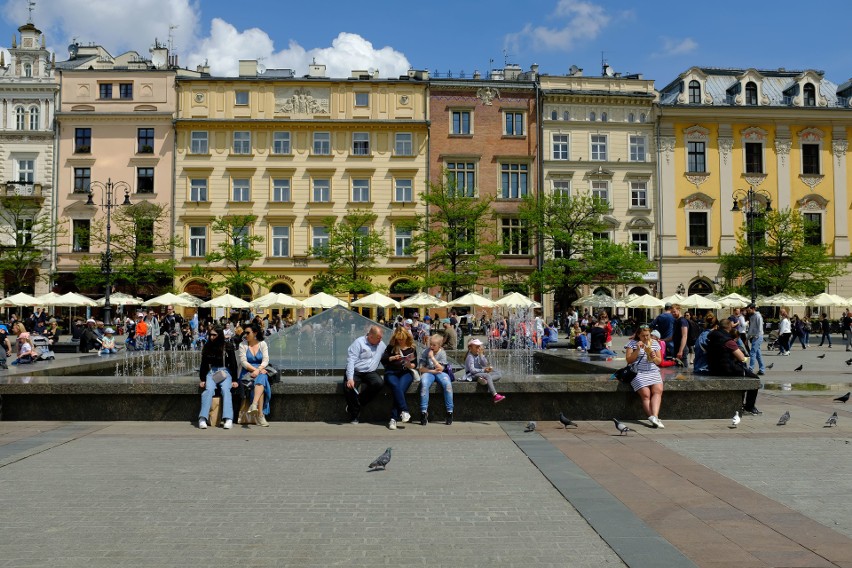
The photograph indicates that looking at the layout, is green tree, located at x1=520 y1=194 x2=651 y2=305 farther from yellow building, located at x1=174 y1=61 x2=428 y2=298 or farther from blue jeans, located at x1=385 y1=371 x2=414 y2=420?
blue jeans, located at x1=385 y1=371 x2=414 y2=420

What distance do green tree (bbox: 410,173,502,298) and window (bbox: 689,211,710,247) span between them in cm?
1344

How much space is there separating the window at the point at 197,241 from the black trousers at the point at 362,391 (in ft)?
119

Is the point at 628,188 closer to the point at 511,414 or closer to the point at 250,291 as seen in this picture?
the point at 250,291

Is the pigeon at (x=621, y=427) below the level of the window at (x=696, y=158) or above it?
below

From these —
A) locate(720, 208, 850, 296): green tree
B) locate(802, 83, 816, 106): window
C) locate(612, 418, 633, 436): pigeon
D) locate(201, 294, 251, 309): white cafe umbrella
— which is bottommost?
locate(612, 418, 633, 436): pigeon

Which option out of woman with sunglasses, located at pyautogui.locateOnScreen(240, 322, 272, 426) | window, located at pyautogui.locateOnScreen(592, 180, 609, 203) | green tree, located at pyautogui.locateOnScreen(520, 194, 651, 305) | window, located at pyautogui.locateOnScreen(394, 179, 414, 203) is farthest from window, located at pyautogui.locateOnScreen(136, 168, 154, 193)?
woman with sunglasses, located at pyautogui.locateOnScreen(240, 322, 272, 426)

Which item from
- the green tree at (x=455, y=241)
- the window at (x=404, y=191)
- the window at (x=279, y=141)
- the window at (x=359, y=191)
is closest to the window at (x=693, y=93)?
the green tree at (x=455, y=241)

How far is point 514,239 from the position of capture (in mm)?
45938

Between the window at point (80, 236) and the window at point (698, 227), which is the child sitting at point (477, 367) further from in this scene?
the window at point (698, 227)

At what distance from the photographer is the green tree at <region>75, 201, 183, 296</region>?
41.3 m

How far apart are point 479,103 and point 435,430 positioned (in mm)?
38780

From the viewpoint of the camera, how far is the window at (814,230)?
4638 cm

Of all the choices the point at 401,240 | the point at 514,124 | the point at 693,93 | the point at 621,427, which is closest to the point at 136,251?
the point at 401,240

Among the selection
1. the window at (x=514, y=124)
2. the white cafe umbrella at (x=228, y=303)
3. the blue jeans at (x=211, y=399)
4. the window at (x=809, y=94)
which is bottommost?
the blue jeans at (x=211, y=399)
